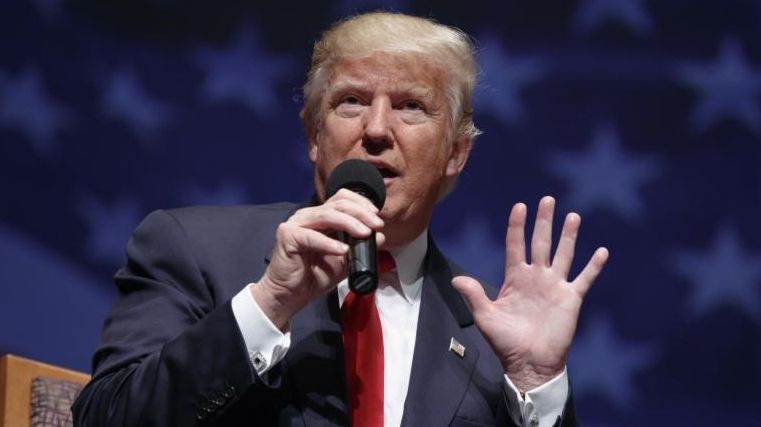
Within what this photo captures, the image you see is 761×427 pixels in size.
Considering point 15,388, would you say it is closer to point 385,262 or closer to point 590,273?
point 385,262

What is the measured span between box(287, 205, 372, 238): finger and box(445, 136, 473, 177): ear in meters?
0.66

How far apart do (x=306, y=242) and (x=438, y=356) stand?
1.57ft

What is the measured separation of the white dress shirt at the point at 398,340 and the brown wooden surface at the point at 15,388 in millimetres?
547

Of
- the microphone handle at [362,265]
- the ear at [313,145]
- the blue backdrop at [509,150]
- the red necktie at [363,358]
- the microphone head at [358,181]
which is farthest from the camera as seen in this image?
the blue backdrop at [509,150]

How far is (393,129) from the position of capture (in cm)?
228

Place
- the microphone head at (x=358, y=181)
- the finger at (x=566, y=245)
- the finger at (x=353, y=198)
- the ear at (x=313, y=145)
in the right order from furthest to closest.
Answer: the ear at (x=313, y=145) → the finger at (x=566, y=245) → the microphone head at (x=358, y=181) → the finger at (x=353, y=198)

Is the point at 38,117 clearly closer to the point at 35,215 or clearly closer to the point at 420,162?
the point at 35,215

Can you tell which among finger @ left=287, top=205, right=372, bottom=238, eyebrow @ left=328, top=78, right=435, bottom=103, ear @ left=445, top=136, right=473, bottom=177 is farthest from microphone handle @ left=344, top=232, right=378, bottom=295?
ear @ left=445, top=136, right=473, bottom=177

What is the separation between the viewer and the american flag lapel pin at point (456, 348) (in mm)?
2270

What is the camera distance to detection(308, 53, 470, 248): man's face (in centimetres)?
227

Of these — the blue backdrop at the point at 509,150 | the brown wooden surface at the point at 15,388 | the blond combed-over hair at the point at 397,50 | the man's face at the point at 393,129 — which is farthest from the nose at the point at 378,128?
the blue backdrop at the point at 509,150

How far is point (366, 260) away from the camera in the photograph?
5.68 feet

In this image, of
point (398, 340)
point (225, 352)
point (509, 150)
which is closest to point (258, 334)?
point (225, 352)

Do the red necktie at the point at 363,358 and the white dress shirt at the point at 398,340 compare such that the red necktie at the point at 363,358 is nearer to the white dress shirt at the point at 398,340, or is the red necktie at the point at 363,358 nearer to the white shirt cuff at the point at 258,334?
the white dress shirt at the point at 398,340
